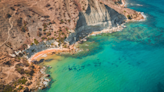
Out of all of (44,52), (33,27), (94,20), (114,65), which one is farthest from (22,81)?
(94,20)

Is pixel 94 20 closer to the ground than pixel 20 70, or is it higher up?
higher up

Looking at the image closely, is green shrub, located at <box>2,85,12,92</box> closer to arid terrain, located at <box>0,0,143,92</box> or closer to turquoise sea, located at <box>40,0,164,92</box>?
arid terrain, located at <box>0,0,143,92</box>

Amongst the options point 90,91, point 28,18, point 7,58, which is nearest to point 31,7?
point 28,18

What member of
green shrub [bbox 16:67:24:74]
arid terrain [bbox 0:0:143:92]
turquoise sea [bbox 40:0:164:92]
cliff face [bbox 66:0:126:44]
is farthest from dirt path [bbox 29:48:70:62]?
cliff face [bbox 66:0:126:44]

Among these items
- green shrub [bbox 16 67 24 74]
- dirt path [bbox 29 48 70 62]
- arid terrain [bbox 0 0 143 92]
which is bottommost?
green shrub [bbox 16 67 24 74]

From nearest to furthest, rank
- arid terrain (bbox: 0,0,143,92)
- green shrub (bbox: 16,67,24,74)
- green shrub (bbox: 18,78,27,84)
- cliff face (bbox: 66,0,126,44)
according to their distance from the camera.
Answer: green shrub (bbox: 18,78,27,84) → arid terrain (bbox: 0,0,143,92) → green shrub (bbox: 16,67,24,74) → cliff face (bbox: 66,0,126,44)

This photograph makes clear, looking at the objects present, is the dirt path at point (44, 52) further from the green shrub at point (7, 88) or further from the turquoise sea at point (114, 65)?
the green shrub at point (7, 88)

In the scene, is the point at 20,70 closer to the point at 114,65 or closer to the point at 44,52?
the point at 44,52
